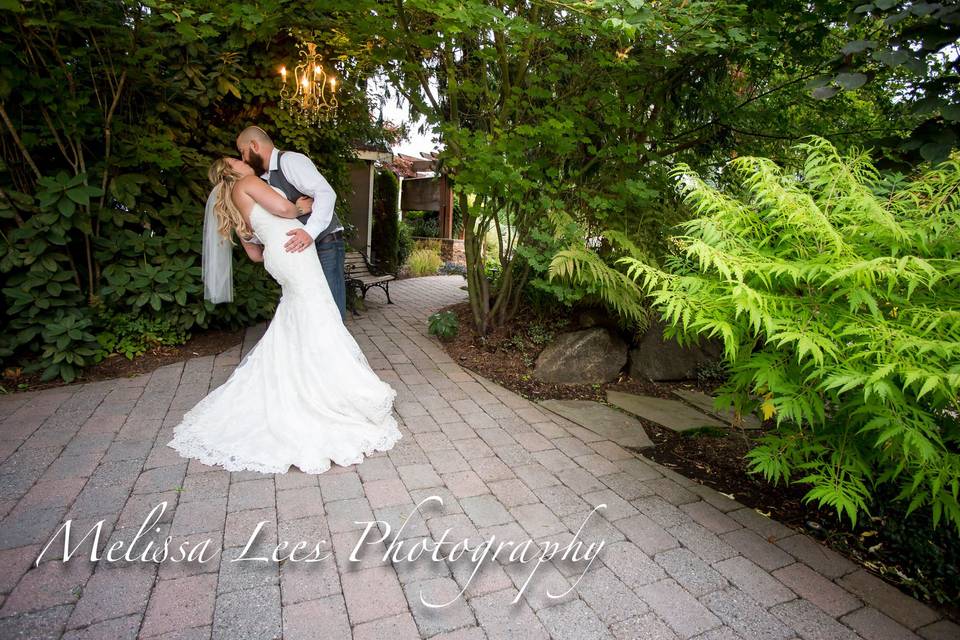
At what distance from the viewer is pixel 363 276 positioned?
8391 millimetres

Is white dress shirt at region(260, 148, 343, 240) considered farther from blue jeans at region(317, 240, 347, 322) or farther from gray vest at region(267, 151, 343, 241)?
blue jeans at region(317, 240, 347, 322)

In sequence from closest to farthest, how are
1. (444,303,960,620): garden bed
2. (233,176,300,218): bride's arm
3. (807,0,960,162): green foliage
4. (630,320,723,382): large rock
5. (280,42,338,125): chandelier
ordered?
(807,0,960,162): green foliage < (444,303,960,620): garden bed < (233,176,300,218): bride's arm < (630,320,723,382): large rock < (280,42,338,125): chandelier

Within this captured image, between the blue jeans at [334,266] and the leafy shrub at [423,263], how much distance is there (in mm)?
7642

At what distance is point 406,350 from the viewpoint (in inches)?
210

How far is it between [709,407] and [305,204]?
387 centimetres

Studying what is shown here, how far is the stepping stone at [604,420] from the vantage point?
361cm

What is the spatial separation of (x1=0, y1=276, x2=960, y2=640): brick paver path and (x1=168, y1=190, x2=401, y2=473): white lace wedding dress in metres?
0.19

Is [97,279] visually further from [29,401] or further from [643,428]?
[643,428]

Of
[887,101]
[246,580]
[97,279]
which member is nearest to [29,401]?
[97,279]

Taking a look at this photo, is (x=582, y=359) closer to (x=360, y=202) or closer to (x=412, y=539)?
(x=412, y=539)

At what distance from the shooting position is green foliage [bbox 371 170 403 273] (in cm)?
1140

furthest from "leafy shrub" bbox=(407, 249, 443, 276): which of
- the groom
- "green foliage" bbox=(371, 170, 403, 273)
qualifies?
the groom

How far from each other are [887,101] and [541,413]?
4.58 metres

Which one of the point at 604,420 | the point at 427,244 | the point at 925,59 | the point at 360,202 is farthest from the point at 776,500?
the point at 427,244
